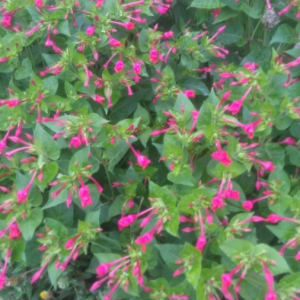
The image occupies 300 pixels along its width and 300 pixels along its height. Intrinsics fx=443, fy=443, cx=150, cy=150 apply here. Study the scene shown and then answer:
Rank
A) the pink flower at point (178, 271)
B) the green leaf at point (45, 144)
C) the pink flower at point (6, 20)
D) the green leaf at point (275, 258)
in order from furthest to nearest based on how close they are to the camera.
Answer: the pink flower at point (6, 20)
the green leaf at point (45, 144)
the pink flower at point (178, 271)
the green leaf at point (275, 258)

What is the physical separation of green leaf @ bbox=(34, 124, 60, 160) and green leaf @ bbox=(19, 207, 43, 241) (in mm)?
188

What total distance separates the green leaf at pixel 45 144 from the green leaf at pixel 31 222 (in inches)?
7.4

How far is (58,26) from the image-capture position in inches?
68.7

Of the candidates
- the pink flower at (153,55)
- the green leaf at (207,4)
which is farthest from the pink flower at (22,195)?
the green leaf at (207,4)

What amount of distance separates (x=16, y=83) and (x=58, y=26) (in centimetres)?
34

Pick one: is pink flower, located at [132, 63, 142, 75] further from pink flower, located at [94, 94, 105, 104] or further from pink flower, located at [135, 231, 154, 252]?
pink flower, located at [135, 231, 154, 252]

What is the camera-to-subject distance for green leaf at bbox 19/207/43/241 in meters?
1.42

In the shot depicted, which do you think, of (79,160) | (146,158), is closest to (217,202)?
(146,158)

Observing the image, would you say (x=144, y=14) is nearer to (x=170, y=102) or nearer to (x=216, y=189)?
(x=170, y=102)

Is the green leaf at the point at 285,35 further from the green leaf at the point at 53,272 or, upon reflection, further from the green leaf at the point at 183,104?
the green leaf at the point at 53,272

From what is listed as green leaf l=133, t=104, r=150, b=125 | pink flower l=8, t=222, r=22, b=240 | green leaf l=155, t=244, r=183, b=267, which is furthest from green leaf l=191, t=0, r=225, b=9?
pink flower l=8, t=222, r=22, b=240

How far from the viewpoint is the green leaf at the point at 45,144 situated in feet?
4.81

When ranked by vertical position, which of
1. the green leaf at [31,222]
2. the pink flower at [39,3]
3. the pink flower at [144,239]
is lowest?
the pink flower at [144,239]

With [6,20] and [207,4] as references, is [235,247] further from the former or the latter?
[6,20]
